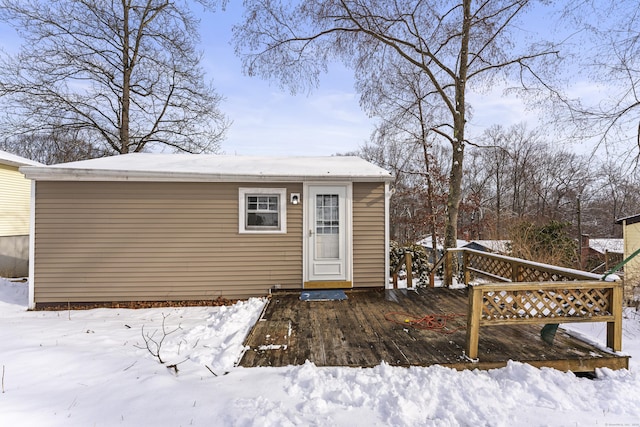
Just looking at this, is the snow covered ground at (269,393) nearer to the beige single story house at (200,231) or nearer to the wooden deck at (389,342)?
the wooden deck at (389,342)

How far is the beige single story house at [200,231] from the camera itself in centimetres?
566

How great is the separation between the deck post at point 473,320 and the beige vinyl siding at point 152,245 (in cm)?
347

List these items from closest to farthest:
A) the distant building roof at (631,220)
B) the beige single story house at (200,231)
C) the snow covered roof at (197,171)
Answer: the snow covered roof at (197,171), the beige single story house at (200,231), the distant building roof at (631,220)

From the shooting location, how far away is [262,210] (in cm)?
600

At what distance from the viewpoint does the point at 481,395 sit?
2592 mm

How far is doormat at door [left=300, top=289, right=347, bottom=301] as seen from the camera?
213 inches

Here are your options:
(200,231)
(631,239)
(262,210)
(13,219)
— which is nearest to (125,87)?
(13,219)

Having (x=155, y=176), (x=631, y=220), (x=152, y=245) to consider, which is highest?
(x=155, y=176)

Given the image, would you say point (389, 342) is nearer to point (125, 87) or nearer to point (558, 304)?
point (558, 304)

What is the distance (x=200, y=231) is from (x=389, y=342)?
421 cm

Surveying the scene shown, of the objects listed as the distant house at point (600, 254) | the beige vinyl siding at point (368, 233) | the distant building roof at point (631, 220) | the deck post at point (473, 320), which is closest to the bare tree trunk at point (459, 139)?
the beige vinyl siding at point (368, 233)

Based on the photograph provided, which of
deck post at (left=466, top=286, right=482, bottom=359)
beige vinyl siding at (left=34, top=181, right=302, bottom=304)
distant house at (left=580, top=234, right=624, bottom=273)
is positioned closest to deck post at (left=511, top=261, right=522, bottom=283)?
deck post at (left=466, top=286, right=482, bottom=359)

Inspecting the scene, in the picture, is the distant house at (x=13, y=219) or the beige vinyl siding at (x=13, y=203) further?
the beige vinyl siding at (x=13, y=203)

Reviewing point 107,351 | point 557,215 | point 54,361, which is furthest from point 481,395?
point 557,215
